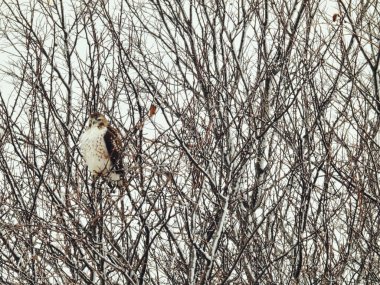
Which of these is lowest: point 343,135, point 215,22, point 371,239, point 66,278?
point 66,278

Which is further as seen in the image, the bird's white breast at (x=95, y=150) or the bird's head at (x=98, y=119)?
the bird's head at (x=98, y=119)

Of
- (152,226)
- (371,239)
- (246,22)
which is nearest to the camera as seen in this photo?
(152,226)

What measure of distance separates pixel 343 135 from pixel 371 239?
3.16ft

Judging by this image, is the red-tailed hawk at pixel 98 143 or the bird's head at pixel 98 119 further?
the bird's head at pixel 98 119

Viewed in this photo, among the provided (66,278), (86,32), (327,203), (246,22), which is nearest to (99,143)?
(86,32)

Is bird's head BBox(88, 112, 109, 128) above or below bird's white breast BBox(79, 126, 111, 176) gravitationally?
above

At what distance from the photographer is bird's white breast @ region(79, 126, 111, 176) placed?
17.8 feet

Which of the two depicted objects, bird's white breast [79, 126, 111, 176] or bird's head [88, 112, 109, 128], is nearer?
bird's white breast [79, 126, 111, 176]

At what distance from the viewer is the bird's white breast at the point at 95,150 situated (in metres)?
5.43

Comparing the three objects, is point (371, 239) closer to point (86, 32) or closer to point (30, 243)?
point (30, 243)

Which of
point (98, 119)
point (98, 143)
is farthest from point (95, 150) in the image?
point (98, 119)

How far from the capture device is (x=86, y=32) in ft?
20.1

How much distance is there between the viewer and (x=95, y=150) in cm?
548

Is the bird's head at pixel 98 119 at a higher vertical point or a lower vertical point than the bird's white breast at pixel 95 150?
higher
